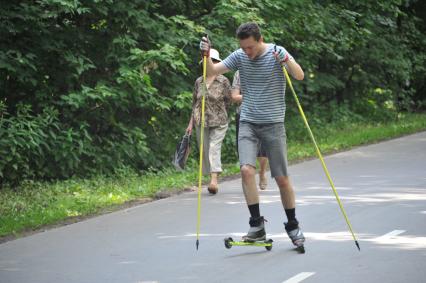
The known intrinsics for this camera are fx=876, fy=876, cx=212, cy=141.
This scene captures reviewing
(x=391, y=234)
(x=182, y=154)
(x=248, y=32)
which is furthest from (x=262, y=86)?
(x=182, y=154)

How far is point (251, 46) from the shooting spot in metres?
7.75

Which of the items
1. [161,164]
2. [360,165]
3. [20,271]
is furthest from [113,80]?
[20,271]

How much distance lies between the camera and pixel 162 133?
1579cm

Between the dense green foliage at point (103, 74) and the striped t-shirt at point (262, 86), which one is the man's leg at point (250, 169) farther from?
the dense green foliage at point (103, 74)

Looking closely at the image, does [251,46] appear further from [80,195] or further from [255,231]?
[80,195]

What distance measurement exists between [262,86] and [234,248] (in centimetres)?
156

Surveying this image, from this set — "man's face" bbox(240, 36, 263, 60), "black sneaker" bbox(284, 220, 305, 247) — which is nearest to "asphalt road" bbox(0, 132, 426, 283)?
"black sneaker" bbox(284, 220, 305, 247)

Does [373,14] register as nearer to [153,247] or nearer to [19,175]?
[19,175]

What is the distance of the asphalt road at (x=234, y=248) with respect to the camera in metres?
7.11

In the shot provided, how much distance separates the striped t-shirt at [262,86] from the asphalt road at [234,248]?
1.25 metres

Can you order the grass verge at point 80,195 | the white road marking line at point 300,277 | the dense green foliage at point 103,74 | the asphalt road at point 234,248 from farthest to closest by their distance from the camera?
the dense green foliage at point 103,74 → the grass verge at point 80,195 → the asphalt road at point 234,248 → the white road marking line at point 300,277

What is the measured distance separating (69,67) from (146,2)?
1672mm

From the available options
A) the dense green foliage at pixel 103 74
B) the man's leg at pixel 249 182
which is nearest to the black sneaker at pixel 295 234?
the man's leg at pixel 249 182

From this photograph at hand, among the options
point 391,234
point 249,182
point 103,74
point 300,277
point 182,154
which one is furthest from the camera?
point 103,74
